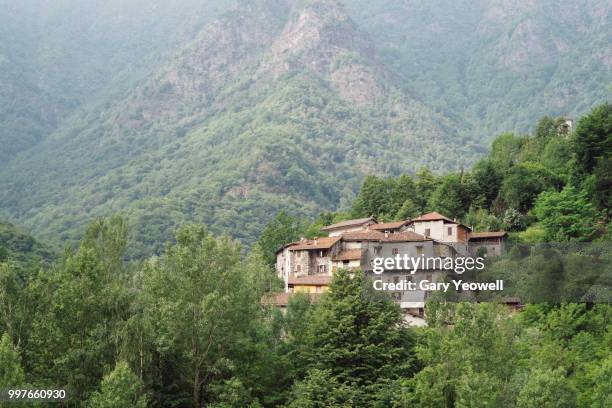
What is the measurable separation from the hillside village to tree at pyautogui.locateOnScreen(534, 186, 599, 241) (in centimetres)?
449

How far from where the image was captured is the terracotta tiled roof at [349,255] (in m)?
76.4

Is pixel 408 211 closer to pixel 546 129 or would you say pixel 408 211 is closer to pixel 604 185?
pixel 604 185

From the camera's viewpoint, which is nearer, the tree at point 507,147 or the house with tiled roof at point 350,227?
the house with tiled roof at point 350,227

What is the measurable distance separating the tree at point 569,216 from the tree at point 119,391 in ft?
124

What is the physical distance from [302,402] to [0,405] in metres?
17.5

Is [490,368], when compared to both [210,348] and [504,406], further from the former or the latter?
[210,348]

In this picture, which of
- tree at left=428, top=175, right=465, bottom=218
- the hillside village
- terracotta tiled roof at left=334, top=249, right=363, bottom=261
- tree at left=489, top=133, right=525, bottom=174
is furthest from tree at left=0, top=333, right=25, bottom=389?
tree at left=489, top=133, right=525, bottom=174

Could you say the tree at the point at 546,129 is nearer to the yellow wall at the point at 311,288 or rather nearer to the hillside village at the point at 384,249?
the hillside village at the point at 384,249

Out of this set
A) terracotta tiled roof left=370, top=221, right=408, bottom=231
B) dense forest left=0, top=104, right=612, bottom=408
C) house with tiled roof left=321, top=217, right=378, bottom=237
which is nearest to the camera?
dense forest left=0, top=104, right=612, bottom=408

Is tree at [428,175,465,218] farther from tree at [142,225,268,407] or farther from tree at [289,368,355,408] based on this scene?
tree at [289,368,355,408]

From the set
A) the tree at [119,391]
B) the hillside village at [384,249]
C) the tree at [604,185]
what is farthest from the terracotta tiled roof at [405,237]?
the tree at [119,391]

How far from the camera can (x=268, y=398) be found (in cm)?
5494

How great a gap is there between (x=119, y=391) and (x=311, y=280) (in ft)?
111

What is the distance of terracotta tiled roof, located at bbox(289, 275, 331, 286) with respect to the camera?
7675cm
